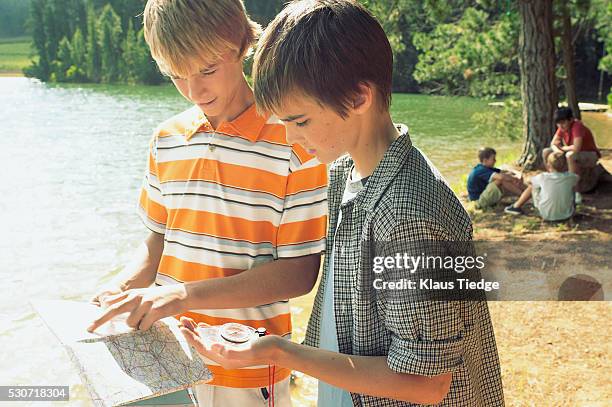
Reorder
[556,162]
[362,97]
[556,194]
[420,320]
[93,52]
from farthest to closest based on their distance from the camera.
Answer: [93,52]
[556,162]
[556,194]
[362,97]
[420,320]

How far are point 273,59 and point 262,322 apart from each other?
0.72 m

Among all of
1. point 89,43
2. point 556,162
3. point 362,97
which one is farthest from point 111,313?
point 89,43

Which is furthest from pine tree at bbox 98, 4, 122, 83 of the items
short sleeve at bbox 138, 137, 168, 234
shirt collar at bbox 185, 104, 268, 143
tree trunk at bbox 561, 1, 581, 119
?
shirt collar at bbox 185, 104, 268, 143

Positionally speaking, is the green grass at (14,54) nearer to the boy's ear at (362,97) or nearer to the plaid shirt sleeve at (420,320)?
the boy's ear at (362,97)

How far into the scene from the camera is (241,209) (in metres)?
1.77

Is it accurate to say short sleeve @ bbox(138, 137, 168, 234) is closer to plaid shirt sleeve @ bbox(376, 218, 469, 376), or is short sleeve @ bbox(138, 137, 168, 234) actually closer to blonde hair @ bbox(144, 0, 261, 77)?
blonde hair @ bbox(144, 0, 261, 77)

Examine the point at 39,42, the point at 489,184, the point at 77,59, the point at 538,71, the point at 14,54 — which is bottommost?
the point at 14,54

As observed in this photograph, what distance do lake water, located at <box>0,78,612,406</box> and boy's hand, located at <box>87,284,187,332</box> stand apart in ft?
7.95

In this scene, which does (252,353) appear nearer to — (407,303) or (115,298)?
(407,303)

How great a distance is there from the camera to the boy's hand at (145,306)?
1.54 m

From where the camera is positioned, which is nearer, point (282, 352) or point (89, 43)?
point (282, 352)

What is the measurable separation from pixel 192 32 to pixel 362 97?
1.76 feet

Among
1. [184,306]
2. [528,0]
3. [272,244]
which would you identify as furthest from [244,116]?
[528,0]

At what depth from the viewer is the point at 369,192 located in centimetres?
138
